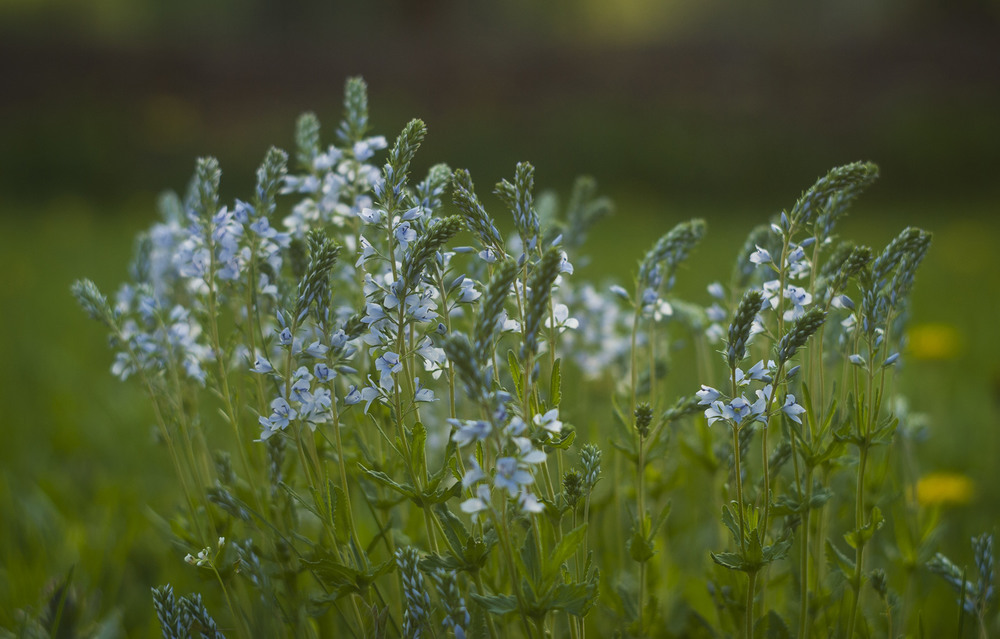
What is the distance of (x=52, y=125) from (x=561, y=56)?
7160mm

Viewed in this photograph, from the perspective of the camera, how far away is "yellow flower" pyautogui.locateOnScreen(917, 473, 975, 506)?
275cm

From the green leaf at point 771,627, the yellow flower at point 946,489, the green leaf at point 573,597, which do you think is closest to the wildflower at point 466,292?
the green leaf at point 573,597

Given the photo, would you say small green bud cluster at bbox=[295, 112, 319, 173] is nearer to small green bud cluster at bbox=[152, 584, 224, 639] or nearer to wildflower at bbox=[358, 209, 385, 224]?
wildflower at bbox=[358, 209, 385, 224]

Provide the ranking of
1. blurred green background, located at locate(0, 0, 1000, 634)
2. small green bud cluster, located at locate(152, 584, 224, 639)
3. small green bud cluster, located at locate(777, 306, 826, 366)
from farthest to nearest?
1. blurred green background, located at locate(0, 0, 1000, 634)
2. small green bud cluster, located at locate(152, 584, 224, 639)
3. small green bud cluster, located at locate(777, 306, 826, 366)

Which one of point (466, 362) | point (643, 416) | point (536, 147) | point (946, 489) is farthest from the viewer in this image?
point (536, 147)

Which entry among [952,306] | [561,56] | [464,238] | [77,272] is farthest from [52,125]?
[952,306]

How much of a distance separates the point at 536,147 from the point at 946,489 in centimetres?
816

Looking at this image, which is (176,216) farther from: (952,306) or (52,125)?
(52,125)

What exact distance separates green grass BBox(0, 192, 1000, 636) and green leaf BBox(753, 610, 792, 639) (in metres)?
0.55

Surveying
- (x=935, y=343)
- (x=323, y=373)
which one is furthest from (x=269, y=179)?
(x=935, y=343)

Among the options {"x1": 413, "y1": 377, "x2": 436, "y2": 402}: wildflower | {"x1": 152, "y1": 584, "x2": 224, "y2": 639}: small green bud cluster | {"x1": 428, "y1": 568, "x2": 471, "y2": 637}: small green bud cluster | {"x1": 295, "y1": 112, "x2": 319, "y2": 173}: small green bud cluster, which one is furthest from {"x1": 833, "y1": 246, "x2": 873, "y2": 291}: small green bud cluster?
{"x1": 152, "y1": 584, "x2": 224, "y2": 639}: small green bud cluster

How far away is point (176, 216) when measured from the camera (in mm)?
2328

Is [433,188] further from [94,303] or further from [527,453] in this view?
[94,303]

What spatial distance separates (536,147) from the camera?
1041 centimetres
